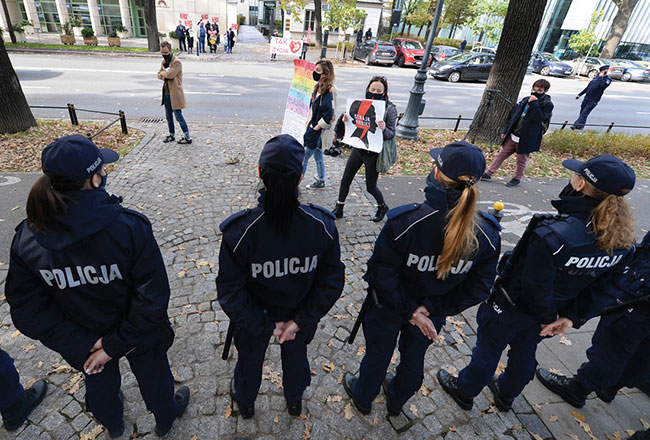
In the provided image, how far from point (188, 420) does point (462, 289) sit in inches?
92.2

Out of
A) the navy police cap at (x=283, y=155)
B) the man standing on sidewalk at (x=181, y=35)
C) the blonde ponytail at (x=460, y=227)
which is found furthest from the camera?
the man standing on sidewalk at (x=181, y=35)

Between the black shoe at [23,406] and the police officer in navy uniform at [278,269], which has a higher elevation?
the police officer in navy uniform at [278,269]

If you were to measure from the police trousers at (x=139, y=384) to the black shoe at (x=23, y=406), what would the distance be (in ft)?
2.21

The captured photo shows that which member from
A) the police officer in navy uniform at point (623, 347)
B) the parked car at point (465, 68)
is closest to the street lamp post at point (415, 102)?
the police officer in navy uniform at point (623, 347)

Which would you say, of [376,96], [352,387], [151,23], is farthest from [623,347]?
[151,23]

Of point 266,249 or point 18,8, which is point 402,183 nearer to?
point 266,249

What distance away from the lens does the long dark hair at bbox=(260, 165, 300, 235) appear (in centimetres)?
189

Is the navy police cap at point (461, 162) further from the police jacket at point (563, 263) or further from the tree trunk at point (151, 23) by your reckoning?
the tree trunk at point (151, 23)

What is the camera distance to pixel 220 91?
561 inches

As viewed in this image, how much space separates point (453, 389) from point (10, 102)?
34.7 ft

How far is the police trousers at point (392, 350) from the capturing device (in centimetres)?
252

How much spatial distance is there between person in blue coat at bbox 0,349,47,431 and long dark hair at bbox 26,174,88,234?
1421mm

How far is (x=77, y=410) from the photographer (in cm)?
274

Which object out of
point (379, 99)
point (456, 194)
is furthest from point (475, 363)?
point (379, 99)
